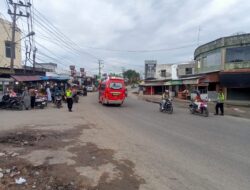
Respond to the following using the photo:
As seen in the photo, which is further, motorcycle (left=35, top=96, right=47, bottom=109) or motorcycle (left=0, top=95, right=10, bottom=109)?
motorcycle (left=35, top=96, right=47, bottom=109)

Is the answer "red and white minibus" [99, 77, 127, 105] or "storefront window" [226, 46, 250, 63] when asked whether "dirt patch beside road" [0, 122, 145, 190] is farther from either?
"storefront window" [226, 46, 250, 63]

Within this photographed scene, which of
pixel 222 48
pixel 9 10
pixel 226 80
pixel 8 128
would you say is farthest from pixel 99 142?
pixel 222 48

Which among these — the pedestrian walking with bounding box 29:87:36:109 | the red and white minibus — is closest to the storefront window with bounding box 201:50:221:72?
the red and white minibus

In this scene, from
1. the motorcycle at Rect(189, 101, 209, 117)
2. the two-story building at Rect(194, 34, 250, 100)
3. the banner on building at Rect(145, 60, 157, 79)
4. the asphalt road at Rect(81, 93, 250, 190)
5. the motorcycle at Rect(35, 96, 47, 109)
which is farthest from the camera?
the banner on building at Rect(145, 60, 157, 79)

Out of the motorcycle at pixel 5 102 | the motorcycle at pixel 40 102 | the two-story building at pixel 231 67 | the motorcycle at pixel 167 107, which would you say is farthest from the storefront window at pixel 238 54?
the motorcycle at pixel 5 102

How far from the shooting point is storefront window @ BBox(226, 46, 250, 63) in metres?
31.6

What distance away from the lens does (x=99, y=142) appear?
9.62 m

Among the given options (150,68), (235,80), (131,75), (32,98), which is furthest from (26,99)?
(131,75)

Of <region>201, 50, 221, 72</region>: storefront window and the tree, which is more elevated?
the tree

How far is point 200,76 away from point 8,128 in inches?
1173

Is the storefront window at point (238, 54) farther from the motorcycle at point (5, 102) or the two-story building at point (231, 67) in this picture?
the motorcycle at point (5, 102)

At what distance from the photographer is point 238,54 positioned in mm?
32281

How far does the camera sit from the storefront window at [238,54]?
31630 millimetres

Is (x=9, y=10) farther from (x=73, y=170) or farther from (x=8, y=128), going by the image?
(x=73, y=170)
